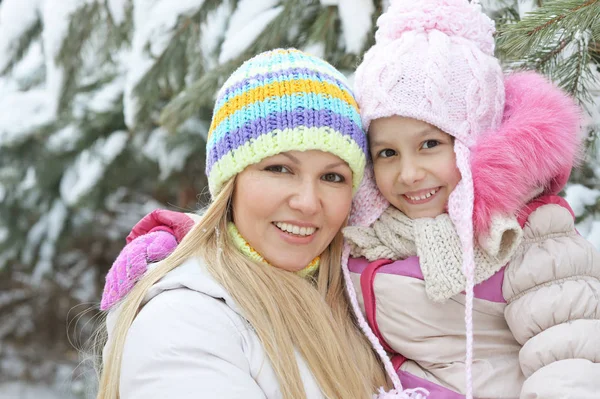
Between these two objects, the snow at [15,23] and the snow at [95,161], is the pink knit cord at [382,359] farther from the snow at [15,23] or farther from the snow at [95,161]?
the snow at [95,161]

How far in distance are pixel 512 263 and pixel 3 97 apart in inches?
120

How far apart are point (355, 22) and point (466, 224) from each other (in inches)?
39.8

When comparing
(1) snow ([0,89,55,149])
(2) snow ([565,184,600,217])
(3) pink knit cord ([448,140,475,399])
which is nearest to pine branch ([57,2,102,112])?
(1) snow ([0,89,55,149])

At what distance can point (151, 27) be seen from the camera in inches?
111

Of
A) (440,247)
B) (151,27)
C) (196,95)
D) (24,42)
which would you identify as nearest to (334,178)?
(440,247)

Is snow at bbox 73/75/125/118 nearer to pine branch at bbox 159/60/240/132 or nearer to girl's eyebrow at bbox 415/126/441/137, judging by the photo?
pine branch at bbox 159/60/240/132

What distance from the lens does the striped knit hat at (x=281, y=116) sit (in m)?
2.03

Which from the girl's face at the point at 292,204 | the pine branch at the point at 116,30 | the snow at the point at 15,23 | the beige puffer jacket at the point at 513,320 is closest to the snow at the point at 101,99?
the pine branch at the point at 116,30

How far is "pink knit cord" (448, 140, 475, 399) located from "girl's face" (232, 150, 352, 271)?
0.35 metres

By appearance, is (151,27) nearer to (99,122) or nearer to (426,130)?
(99,122)

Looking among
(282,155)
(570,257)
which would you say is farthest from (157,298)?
(570,257)

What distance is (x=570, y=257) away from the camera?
1961 millimetres

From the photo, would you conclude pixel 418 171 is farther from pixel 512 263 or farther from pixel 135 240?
pixel 135 240

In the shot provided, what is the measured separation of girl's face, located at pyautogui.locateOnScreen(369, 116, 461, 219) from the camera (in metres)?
2.13
